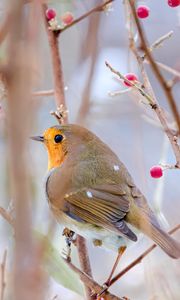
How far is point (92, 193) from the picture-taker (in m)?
2.15

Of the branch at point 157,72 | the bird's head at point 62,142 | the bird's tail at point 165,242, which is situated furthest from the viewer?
the bird's head at point 62,142

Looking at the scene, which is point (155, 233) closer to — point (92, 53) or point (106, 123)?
point (92, 53)

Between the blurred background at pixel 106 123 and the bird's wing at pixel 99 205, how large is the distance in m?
0.10

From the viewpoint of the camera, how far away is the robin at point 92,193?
203 cm

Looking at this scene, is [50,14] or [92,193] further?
[92,193]

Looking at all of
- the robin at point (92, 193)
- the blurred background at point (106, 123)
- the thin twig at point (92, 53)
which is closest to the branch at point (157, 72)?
the blurred background at point (106, 123)

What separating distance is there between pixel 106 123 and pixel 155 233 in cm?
263

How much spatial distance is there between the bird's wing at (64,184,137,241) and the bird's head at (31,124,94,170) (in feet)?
0.82

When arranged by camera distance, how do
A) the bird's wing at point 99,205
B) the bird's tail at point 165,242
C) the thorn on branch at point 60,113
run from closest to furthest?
1. the bird's tail at point 165,242
2. the thorn on branch at point 60,113
3. the bird's wing at point 99,205

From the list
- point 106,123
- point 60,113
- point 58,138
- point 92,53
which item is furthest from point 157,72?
point 106,123

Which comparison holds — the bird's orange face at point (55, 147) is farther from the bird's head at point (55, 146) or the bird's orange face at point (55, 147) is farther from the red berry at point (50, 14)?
the red berry at point (50, 14)

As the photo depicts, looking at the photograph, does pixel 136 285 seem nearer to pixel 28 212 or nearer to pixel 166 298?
pixel 166 298

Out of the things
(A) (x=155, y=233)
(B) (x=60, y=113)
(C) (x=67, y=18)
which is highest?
(C) (x=67, y=18)

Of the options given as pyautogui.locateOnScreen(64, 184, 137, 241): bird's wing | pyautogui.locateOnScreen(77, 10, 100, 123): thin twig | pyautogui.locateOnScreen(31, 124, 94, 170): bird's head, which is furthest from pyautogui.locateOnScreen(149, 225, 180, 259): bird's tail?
pyautogui.locateOnScreen(31, 124, 94, 170): bird's head
